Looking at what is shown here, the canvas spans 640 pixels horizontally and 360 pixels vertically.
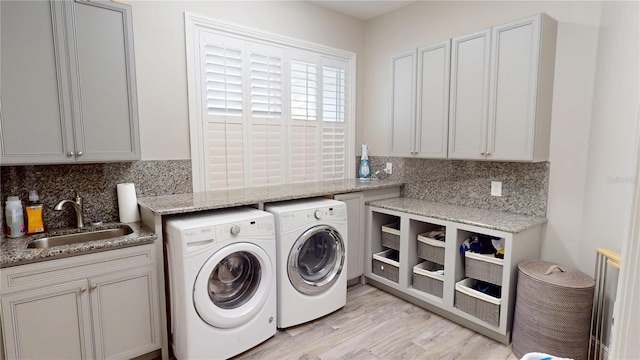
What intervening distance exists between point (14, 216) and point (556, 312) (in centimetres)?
319

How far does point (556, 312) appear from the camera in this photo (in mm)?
1945

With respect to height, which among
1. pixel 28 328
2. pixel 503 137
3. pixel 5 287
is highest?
pixel 503 137

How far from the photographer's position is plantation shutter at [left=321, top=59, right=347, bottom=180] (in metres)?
3.51

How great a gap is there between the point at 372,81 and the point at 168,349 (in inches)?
124

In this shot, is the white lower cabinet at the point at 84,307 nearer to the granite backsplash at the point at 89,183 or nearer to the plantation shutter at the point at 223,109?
the granite backsplash at the point at 89,183

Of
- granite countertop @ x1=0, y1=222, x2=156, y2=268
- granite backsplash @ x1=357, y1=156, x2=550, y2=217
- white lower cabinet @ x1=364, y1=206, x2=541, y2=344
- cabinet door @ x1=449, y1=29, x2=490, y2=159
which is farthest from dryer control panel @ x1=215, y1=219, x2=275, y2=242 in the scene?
granite backsplash @ x1=357, y1=156, x2=550, y2=217

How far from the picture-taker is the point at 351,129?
3732 mm

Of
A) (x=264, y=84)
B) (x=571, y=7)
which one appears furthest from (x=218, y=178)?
(x=571, y=7)

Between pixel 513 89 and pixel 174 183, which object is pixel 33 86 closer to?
pixel 174 183

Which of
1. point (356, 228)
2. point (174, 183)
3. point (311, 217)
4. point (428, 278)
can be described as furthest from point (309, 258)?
point (174, 183)

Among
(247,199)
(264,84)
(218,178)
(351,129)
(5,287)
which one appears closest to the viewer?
(5,287)

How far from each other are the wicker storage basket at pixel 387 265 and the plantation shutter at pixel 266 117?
1168 mm

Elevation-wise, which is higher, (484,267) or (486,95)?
(486,95)

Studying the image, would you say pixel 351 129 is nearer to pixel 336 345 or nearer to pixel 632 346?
pixel 336 345
